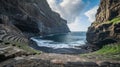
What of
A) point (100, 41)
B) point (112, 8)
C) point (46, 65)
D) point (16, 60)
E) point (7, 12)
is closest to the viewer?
point (46, 65)

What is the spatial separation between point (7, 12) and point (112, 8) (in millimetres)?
47805

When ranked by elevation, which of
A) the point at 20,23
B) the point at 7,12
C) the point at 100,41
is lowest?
the point at 100,41

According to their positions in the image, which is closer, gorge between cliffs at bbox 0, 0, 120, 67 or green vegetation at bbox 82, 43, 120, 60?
gorge between cliffs at bbox 0, 0, 120, 67

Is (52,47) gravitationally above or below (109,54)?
below

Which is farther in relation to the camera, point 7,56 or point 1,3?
point 1,3

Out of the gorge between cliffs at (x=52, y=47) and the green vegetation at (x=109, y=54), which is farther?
the green vegetation at (x=109, y=54)

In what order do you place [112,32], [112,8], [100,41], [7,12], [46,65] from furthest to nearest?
[7,12] → [112,8] → [100,41] → [112,32] → [46,65]

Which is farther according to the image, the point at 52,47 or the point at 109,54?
the point at 52,47

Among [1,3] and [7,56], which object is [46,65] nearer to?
[7,56]

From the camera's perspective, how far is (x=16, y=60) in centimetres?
1644

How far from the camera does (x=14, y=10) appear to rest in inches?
3593

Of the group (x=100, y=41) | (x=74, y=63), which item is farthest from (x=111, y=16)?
(x=74, y=63)

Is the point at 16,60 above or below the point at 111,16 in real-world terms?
below

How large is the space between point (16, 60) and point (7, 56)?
3.46ft
